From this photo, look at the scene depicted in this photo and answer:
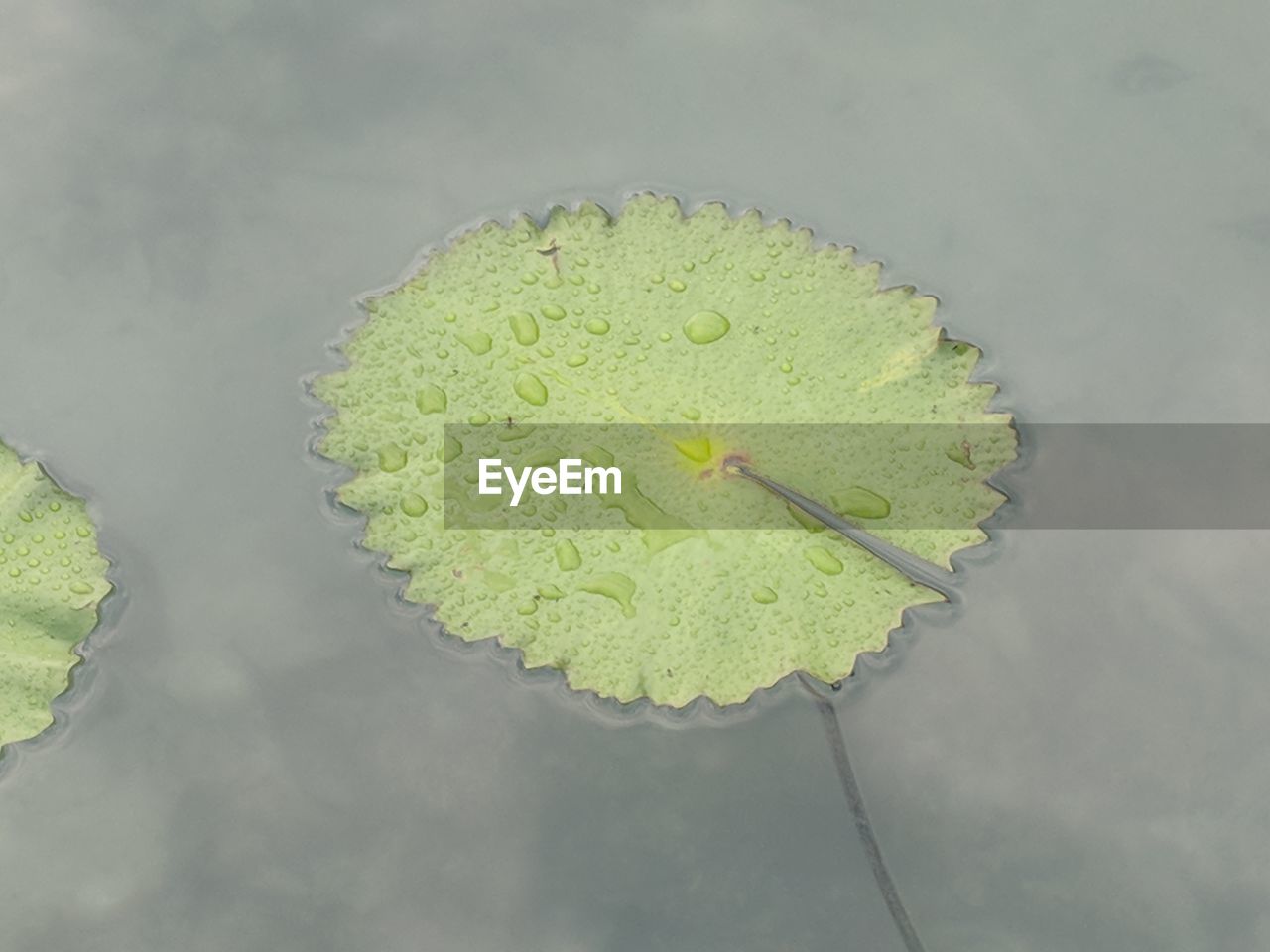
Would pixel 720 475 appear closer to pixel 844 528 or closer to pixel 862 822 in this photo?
pixel 844 528

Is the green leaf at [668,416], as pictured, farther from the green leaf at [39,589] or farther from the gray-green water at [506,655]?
the green leaf at [39,589]

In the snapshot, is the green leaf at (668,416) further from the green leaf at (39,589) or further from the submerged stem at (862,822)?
the green leaf at (39,589)

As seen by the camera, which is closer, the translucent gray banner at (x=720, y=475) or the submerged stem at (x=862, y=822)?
the submerged stem at (x=862, y=822)

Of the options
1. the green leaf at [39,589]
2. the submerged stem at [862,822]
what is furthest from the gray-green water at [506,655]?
the green leaf at [39,589]

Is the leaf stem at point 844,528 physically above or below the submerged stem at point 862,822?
above

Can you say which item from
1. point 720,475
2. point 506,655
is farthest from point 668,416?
point 506,655

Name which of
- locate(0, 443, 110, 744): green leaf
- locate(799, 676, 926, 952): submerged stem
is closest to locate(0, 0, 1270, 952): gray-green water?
locate(799, 676, 926, 952): submerged stem
